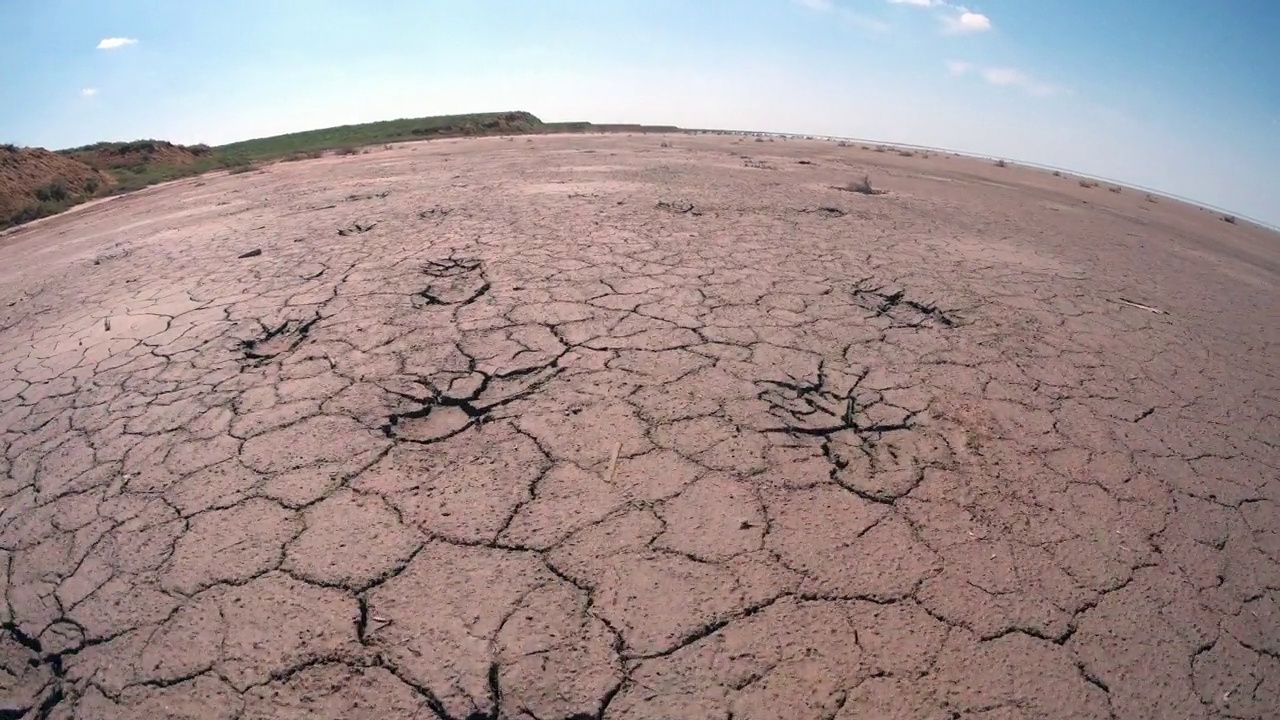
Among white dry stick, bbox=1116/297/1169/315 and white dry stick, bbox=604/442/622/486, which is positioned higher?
white dry stick, bbox=1116/297/1169/315

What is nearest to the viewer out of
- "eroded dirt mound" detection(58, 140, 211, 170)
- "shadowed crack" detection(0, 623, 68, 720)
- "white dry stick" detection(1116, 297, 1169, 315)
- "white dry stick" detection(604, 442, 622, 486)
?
"shadowed crack" detection(0, 623, 68, 720)

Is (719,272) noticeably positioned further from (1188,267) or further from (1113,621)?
(1188,267)

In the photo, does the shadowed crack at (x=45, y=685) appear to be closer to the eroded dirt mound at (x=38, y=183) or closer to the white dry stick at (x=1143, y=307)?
the white dry stick at (x=1143, y=307)

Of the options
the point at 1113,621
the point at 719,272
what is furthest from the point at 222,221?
the point at 1113,621

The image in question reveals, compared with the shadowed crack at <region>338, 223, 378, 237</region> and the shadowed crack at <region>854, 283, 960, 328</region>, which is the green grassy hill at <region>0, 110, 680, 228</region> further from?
the shadowed crack at <region>854, 283, 960, 328</region>

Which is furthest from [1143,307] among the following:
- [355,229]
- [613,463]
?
[355,229]

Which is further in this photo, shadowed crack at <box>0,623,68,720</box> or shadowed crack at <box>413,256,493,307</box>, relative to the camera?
shadowed crack at <box>413,256,493,307</box>

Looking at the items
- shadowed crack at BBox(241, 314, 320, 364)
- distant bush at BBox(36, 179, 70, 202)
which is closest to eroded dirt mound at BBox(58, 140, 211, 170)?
distant bush at BBox(36, 179, 70, 202)
